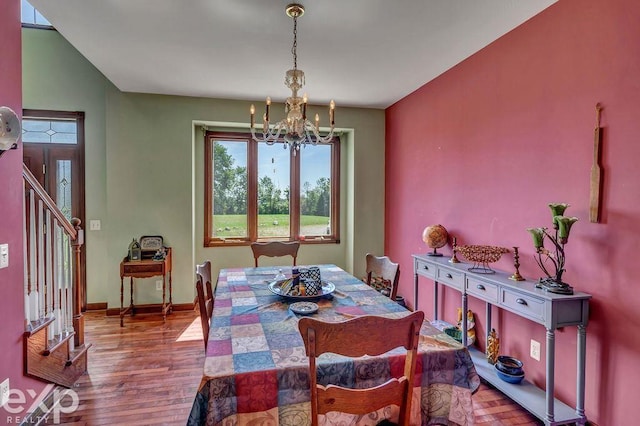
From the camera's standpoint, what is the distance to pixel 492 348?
103 inches

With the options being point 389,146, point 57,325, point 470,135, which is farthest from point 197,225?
point 470,135

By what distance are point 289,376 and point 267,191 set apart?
368cm

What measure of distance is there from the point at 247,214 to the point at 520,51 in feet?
11.5

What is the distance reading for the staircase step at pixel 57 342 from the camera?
7.23 feet

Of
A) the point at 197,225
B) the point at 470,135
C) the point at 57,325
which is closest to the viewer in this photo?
the point at 57,325

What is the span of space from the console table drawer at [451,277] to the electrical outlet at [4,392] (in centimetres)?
291

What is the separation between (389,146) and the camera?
4648 mm

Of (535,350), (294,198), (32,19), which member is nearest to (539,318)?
(535,350)

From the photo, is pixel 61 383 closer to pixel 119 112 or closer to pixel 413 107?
pixel 119 112

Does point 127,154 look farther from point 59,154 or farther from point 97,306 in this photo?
point 97,306

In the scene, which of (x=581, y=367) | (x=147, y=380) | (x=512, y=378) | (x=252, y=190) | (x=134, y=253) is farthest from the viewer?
(x=252, y=190)

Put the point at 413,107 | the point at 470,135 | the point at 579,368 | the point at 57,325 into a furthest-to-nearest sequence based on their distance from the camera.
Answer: the point at 413,107 → the point at 470,135 → the point at 57,325 → the point at 579,368

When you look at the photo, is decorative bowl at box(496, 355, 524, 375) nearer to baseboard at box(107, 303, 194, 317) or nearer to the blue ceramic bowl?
the blue ceramic bowl

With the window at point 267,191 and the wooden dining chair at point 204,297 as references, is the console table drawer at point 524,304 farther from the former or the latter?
the window at point 267,191
